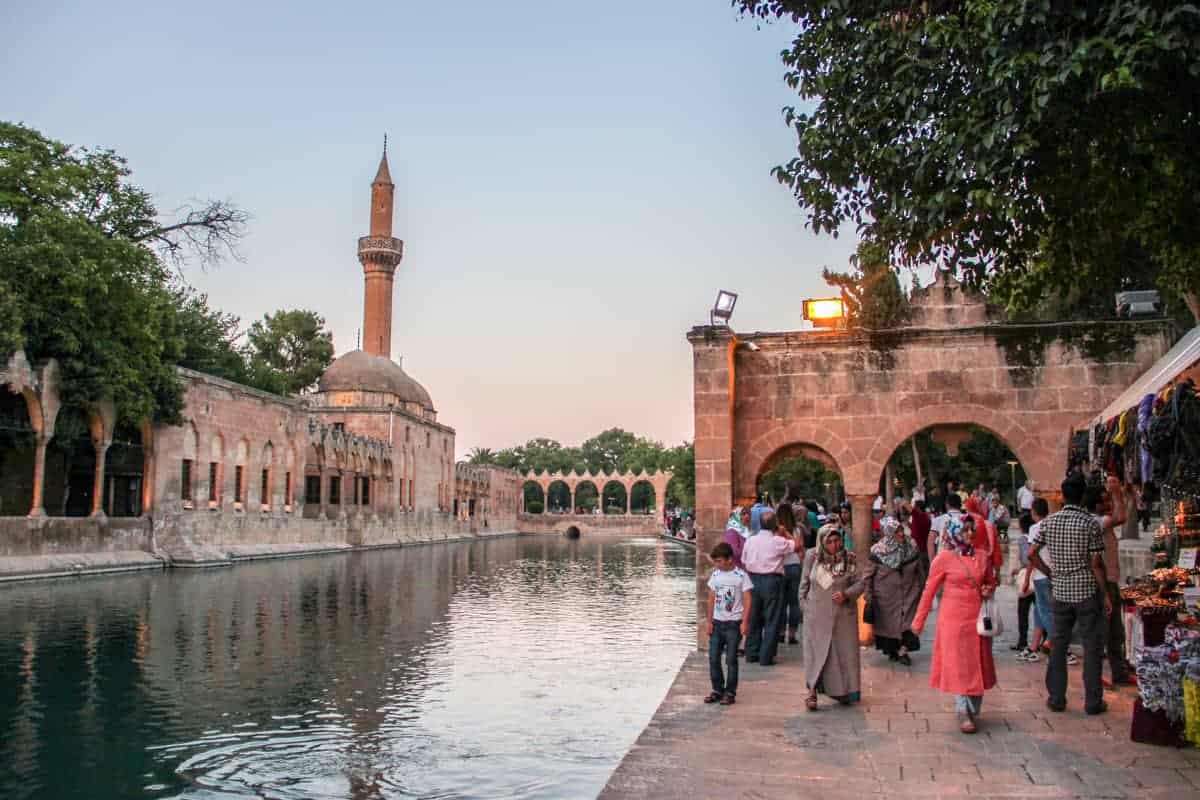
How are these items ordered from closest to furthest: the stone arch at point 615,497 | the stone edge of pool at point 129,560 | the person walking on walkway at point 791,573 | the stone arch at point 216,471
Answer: the person walking on walkway at point 791,573 → the stone edge of pool at point 129,560 → the stone arch at point 216,471 → the stone arch at point 615,497

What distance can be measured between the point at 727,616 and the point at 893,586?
2553 millimetres

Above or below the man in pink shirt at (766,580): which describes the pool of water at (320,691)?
below

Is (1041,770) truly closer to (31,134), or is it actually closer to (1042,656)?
(1042,656)

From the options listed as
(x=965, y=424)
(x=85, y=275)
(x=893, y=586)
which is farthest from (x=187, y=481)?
(x=893, y=586)

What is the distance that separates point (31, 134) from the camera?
21.9 meters

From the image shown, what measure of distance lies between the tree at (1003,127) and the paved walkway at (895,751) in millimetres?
3329

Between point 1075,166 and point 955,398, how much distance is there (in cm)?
464

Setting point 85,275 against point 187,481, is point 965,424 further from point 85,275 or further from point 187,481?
point 187,481

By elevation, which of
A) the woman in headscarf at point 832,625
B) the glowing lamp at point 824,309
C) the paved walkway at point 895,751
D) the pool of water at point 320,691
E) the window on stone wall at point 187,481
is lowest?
the pool of water at point 320,691

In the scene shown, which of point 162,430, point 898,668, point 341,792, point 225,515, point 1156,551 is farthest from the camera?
point 225,515

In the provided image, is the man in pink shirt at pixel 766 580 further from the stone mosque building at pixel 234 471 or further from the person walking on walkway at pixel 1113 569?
the stone mosque building at pixel 234 471

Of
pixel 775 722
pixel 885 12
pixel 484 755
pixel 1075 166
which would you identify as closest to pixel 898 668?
pixel 775 722

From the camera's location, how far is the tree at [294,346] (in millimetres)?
60156

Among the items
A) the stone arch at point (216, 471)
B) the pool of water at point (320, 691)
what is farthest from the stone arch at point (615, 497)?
the pool of water at point (320, 691)
